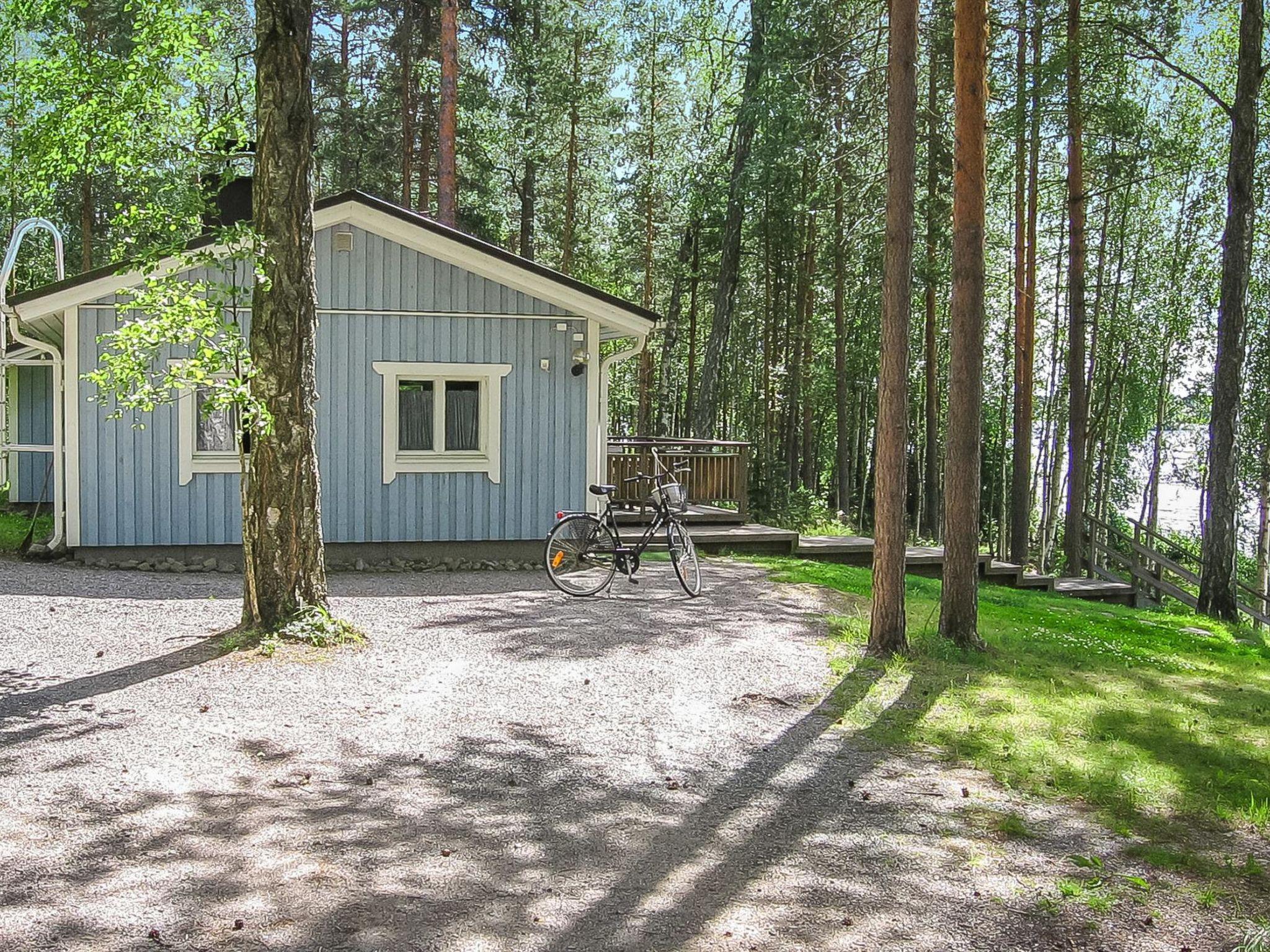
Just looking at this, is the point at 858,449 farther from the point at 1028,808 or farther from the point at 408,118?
the point at 1028,808

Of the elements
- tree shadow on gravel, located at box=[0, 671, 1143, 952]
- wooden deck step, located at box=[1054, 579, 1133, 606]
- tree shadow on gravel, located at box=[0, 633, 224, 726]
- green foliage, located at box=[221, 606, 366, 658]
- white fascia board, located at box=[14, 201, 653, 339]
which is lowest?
wooden deck step, located at box=[1054, 579, 1133, 606]

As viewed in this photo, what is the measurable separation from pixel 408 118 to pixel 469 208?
9.08ft

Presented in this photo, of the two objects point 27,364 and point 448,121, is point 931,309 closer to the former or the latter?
point 448,121

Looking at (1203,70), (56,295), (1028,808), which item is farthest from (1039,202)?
(1028,808)

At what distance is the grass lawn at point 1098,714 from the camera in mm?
4840

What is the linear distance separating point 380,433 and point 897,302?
636 centimetres

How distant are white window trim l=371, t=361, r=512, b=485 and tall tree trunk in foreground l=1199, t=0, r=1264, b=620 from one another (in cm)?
875

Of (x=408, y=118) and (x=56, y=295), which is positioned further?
(x=408, y=118)

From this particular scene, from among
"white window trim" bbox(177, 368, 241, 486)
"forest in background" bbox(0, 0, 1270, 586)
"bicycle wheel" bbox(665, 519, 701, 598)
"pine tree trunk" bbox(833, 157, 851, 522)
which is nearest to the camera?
"bicycle wheel" bbox(665, 519, 701, 598)

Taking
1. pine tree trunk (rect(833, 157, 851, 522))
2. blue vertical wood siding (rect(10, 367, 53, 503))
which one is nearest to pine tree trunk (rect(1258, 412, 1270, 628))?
pine tree trunk (rect(833, 157, 851, 522))

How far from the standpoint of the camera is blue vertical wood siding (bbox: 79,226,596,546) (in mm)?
10883

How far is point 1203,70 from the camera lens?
83.5 feet

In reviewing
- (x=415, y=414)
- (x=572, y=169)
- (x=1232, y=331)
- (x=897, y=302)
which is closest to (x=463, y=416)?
(x=415, y=414)

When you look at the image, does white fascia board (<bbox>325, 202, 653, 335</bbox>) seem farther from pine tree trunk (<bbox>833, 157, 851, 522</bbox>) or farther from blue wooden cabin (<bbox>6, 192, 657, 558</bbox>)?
pine tree trunk (<bbox>833, 157, 851, 522</bbox>)
